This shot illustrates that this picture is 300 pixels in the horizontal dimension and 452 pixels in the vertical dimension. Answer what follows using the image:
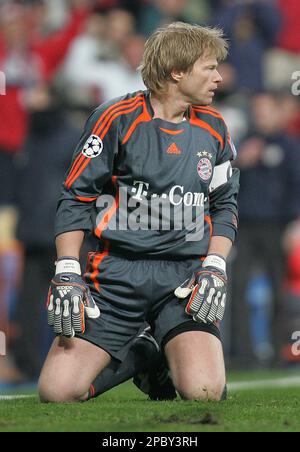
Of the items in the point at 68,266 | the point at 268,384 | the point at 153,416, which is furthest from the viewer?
the point at 268,384

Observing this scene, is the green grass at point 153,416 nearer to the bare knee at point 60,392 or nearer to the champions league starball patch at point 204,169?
the bare knee at point 60,392

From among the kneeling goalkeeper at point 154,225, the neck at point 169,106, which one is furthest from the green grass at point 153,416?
the neck at point 169,106

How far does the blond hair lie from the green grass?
177 cm

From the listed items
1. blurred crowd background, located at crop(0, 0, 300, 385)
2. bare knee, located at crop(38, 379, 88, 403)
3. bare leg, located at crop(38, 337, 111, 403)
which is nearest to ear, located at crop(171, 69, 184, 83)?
bare leg, located at crop(38, 337, 111, 403)

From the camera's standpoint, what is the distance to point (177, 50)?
20.1ft

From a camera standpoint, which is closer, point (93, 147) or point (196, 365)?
point (196, 365)

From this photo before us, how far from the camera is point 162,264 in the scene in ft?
20.4

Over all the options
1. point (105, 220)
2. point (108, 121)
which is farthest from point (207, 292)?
point (108, 121)

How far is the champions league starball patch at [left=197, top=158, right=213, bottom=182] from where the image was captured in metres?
6.21

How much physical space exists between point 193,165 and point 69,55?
5795 millimetres

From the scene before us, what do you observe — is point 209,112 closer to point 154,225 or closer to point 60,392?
point 154,225

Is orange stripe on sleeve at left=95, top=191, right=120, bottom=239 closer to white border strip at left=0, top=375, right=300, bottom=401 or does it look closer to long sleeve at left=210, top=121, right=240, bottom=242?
long sleeve at left=210, top=121, right=240, bottom=242

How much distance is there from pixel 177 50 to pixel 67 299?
58.1 inches

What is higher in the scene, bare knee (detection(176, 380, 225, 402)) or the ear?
the ear
